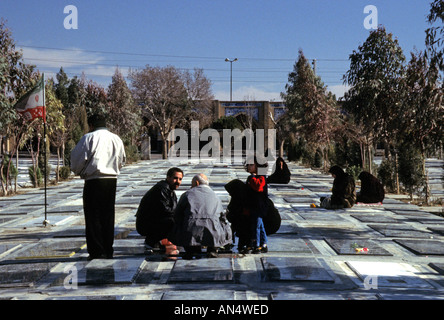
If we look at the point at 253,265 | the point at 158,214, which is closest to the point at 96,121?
the point at 158,214

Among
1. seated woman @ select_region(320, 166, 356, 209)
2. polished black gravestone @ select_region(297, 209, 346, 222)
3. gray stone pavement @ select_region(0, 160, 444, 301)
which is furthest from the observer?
seated woman @ select_region(320, 166, 356, 209)

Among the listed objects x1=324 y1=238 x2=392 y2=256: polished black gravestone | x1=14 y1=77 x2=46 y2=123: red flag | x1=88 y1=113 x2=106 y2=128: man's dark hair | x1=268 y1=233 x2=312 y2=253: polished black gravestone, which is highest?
x1=14 y1=77 x2=46 y2=123: red flag

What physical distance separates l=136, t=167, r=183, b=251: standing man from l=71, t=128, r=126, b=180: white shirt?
78cm

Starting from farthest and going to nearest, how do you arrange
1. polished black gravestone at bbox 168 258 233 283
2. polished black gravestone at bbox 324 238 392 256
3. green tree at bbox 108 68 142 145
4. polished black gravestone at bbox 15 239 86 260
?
green tree at bbox 108 68 142 145 < polished black gravestone at bbox 324 238 392 256 < polished black gravestone at bbox 15 239 86 260 < polished black gravestone at bbox 168 258 233 283

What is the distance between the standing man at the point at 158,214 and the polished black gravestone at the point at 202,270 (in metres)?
0.75

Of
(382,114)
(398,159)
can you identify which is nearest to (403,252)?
(382,114)

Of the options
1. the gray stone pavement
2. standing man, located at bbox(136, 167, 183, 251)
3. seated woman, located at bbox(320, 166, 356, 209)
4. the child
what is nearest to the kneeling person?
the gray stone pavement

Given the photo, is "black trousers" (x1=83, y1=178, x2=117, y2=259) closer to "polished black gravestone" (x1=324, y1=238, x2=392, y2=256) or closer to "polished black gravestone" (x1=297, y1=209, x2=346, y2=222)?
"polished black gravestone" (x1=324, y1=238, x2=392, y2=256)

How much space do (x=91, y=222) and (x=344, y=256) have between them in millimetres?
3145

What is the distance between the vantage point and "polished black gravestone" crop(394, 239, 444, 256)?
23.6 ft

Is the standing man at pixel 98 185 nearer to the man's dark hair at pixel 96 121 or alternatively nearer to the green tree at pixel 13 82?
the man's dark hair at pixel 96 121

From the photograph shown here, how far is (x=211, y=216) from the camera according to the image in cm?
666

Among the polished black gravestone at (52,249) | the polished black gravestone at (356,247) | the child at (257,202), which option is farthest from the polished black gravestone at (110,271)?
the polished black gravestone at (356,247)

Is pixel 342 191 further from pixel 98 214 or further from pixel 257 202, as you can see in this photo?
pixel 98 214
